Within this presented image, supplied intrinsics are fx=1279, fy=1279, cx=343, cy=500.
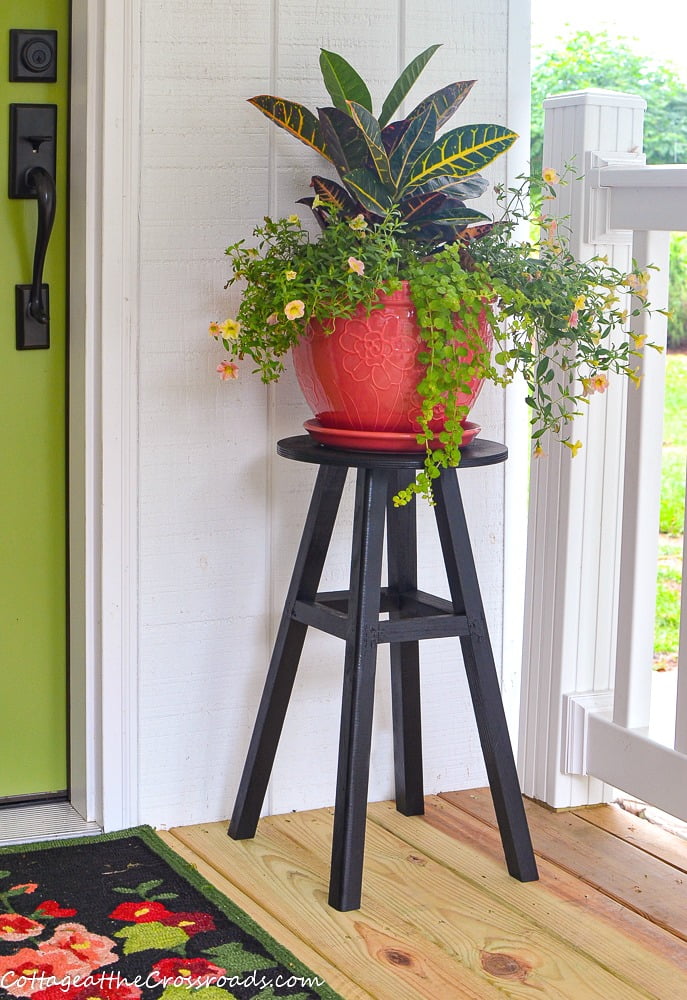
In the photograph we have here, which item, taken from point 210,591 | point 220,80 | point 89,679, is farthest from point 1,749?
point 220,80

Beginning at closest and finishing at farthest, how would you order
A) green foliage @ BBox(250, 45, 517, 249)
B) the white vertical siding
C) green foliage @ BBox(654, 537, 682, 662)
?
green foliage @ BBox(250, 45, 517, 249), the white vertical siding, green foliage @ BBox(654, 537, 682, 662)

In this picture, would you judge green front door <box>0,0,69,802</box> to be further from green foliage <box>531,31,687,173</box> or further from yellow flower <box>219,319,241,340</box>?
green foliage <box>531,31,687,173</box>

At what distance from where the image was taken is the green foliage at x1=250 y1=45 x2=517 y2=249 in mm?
1749

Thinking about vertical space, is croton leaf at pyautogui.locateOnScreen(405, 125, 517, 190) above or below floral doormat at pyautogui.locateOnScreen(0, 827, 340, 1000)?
above

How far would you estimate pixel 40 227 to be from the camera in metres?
1.96

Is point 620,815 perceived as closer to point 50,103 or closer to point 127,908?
point 127,908

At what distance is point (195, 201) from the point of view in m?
1.99

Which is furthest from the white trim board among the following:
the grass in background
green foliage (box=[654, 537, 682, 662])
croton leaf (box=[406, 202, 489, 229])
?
green foliage (box=[654, 537, 682, 662])

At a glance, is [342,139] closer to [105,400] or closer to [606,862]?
[105,400]

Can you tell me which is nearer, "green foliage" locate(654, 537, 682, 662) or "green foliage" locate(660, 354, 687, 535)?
"green foliage" locate(654, 537, 682, 662)

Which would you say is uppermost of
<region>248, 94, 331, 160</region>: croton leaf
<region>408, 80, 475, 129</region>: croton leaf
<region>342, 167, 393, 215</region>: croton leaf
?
<region>408, 80, 475, 129</region>: croton leaf

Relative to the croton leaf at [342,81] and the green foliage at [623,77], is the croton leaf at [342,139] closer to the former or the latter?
the croton leaf at [342,81]

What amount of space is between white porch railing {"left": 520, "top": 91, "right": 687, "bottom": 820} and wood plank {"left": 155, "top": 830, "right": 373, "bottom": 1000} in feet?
2.05

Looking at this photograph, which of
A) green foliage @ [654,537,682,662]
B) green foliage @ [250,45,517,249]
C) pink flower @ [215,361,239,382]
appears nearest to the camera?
green foliage @ [250,45,517,249]
